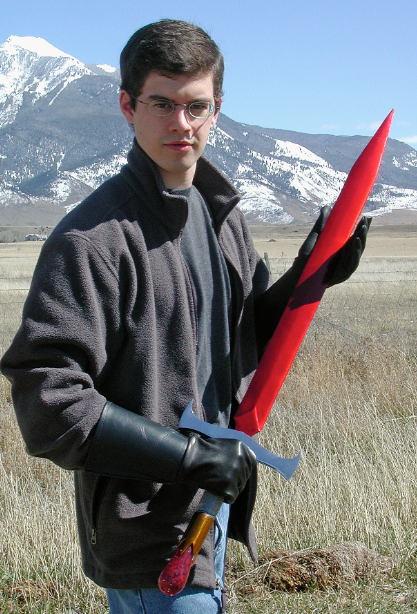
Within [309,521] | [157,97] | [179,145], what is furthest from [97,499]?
[309,521]

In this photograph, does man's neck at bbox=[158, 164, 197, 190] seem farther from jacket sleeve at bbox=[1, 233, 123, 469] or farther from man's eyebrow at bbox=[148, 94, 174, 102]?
jacket sleeve at bbox=[1, 233, 123, 469]

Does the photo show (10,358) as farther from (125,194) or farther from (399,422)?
(399,422)

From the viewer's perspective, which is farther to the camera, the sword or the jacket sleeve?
the sword

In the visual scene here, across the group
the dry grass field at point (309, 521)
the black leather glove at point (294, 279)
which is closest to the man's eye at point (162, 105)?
the black leather glove at point (294, 279)

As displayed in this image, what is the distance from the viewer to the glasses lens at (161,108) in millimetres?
1772

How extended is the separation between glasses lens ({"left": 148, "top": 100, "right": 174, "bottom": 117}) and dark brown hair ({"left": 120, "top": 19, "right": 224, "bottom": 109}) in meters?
0.06

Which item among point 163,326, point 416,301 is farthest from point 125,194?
point 416,301

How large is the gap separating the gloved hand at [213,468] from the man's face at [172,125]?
2.54 ft

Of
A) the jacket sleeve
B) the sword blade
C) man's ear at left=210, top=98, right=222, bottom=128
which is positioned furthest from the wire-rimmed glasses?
the sword blade

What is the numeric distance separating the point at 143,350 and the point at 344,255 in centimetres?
99

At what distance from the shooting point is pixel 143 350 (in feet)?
5.41

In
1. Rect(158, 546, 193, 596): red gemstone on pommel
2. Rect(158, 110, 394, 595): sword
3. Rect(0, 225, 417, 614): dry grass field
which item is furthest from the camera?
Rect(0, 225, 417, 614): dry grass field

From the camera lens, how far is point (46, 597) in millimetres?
3000

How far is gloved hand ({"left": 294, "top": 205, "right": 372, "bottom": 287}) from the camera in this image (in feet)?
7.43
